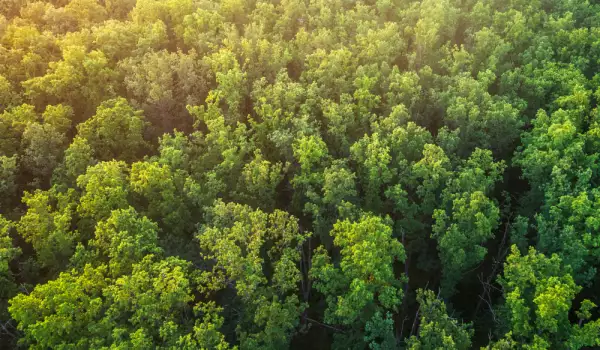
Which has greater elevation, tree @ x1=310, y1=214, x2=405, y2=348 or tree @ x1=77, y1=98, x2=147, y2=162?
tree @ x1=77, y1=98, x2=147, y2=162

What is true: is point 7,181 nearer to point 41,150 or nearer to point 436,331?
point 41,150

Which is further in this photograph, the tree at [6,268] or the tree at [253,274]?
the tree at [6,268]

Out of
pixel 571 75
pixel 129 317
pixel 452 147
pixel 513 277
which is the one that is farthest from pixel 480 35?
pixel 129 317

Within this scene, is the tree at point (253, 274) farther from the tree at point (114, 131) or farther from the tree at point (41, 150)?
the tree at point (41, 150)

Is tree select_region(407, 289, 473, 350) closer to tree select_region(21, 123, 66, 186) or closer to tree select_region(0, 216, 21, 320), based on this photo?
tree select_region(0, 216, 21, 320)

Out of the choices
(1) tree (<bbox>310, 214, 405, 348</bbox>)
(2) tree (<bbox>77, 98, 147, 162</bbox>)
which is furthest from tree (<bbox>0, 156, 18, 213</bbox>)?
(1) tree (<bbox>310, 214, 405, 348</bbox>)

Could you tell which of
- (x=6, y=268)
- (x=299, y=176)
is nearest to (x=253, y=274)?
(x=299, y=176)

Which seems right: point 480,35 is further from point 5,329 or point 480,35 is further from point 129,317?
point 5,329

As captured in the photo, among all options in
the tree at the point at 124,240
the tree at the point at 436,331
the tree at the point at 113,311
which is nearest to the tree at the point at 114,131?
the tree at the point at 124,240
